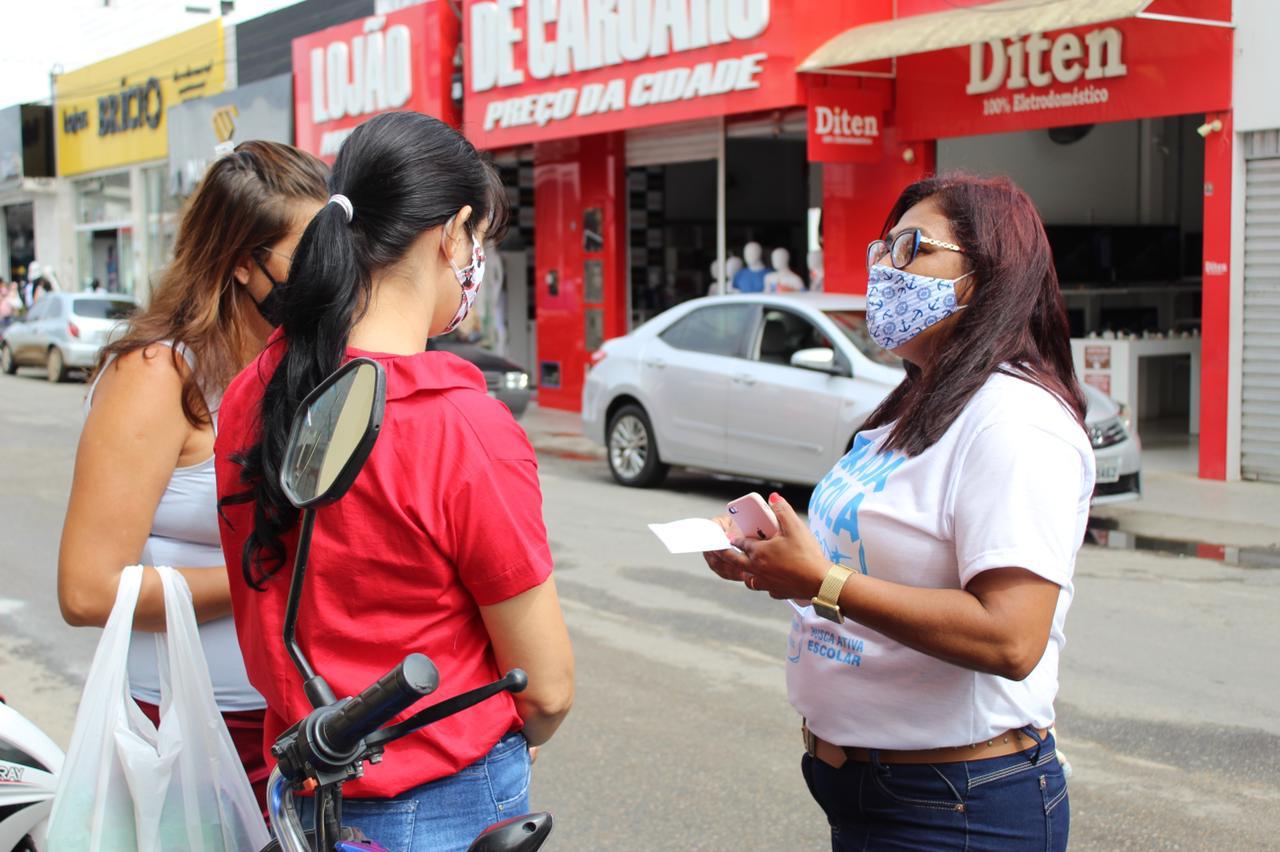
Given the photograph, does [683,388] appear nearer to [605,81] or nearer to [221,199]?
[605,81]

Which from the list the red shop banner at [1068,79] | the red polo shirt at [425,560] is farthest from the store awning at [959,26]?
the red polo shirt at [425,560]

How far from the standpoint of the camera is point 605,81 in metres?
16.1

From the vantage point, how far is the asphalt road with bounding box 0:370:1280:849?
451 cm

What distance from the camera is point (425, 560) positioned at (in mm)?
1800

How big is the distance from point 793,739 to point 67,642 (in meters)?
3.93

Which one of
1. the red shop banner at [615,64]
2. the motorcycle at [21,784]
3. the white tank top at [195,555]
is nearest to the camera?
the white tank top at [195,555]

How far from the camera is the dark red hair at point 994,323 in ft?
7.35

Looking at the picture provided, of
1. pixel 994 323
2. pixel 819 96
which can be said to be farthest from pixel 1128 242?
pixel 994 323

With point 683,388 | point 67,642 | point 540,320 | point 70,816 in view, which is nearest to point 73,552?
point 70,816

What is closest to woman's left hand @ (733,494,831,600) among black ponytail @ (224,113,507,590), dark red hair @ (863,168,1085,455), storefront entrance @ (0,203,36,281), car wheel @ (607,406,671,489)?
dark red hair @ (863,168,1085,455)

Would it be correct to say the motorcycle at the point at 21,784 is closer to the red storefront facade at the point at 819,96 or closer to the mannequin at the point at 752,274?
the red storefront facade at the point at 819,96

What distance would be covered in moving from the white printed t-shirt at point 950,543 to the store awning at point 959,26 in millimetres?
9321

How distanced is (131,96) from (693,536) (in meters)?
33.0

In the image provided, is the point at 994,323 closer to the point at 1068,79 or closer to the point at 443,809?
the point at 443,809
